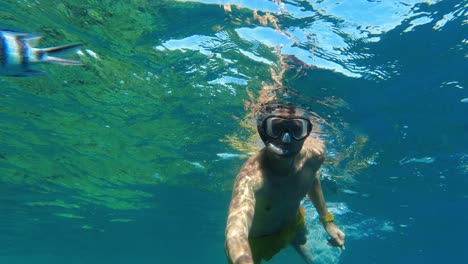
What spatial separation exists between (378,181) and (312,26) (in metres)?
16.0

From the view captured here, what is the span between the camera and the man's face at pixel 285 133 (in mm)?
4477

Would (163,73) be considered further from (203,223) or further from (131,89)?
(203,223)

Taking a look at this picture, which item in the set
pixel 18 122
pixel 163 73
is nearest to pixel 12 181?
pixel 18 122

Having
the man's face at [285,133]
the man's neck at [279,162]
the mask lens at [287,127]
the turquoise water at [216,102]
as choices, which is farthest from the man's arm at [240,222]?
the turquoise water at [216,102]

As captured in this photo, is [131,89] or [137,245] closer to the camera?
[131,89]

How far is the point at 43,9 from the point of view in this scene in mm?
9109

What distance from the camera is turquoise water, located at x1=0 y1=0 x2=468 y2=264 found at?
30.3 feet

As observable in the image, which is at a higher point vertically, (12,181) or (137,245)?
(12,181)

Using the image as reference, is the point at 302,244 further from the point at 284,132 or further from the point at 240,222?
the point at 240,222

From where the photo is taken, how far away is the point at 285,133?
175 inches

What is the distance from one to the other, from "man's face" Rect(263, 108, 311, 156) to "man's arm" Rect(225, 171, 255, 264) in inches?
22.1

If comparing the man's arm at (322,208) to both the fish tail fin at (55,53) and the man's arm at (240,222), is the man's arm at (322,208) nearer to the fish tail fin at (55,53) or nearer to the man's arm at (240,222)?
the man's arm at (240,222)

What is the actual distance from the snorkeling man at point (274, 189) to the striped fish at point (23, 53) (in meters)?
2.22

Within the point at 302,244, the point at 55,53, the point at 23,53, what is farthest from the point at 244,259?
the point at 302,244
